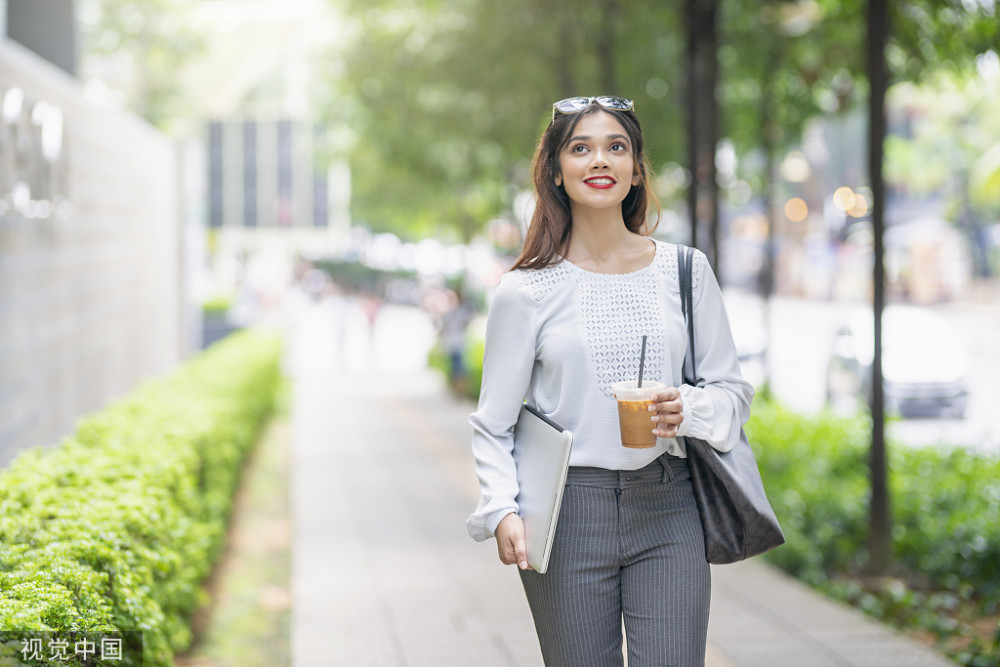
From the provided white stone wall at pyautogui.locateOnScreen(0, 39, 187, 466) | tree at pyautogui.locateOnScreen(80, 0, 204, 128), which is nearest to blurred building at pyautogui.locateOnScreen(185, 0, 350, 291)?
tree at pyautogui.locateOnScreen(80, 0, 204, 128)

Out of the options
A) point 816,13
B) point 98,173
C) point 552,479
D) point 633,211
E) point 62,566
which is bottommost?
point 62,566

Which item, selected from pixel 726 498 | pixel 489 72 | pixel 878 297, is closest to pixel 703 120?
pixel 489 72

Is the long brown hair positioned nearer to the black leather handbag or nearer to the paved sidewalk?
the black leather handbag

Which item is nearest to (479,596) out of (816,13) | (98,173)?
(816,13)

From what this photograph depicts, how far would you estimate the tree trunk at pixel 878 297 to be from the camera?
6148mm

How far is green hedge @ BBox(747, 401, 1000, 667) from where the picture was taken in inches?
222

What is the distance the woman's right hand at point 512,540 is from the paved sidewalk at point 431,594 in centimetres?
241

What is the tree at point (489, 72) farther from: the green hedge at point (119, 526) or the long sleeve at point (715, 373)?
the long sleeve at point (715, 373)

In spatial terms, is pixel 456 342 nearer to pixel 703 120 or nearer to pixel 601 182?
pixel 703 120

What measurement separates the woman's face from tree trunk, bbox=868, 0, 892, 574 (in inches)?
150

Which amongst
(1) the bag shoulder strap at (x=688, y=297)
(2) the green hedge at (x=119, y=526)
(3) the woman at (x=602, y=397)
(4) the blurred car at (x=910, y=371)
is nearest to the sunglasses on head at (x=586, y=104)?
(3) the woman at (x=602, y=397)

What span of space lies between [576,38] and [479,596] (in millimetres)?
7769

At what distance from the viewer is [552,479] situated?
2.48 meters

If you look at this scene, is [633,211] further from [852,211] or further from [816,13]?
[852,211]
